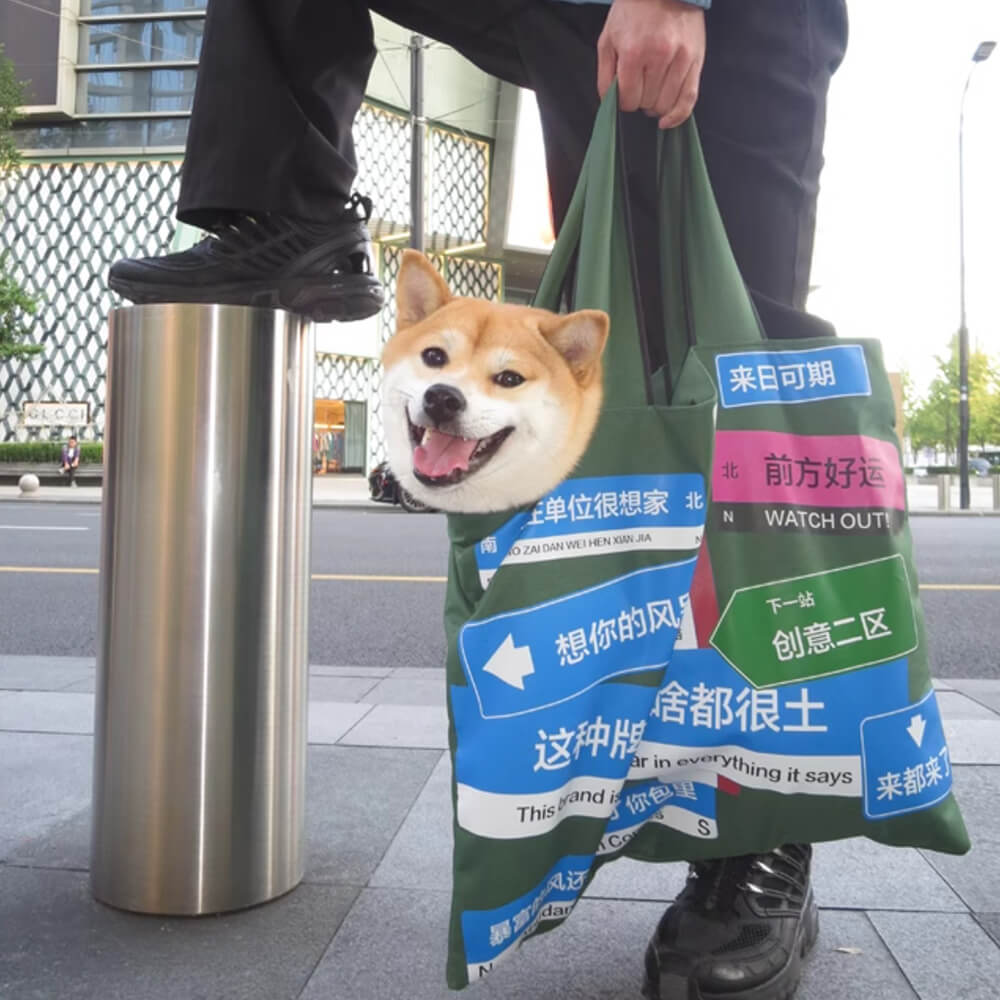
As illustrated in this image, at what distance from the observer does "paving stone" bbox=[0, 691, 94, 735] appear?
2.49m

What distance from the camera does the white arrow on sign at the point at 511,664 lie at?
99 cm

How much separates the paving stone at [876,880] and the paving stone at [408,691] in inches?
57.3

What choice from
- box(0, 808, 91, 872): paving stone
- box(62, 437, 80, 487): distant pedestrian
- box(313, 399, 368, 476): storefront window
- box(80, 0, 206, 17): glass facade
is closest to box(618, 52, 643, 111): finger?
box(0, 808, 91, 872): paving stone

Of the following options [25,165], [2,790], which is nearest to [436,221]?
[25,165]

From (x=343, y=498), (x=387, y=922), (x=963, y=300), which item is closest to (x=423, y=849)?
(x=387, y=922)

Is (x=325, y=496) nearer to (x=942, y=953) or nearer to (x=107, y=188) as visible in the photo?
(x=107, y=188)

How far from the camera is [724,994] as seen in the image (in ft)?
3.81

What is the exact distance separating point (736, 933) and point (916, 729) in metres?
0.37

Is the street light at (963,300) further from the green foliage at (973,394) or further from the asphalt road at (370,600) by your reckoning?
the green foliage at (973,394)

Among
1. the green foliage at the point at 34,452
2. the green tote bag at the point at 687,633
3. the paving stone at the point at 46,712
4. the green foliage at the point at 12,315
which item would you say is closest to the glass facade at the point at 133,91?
the green foliage at the point at 12,315

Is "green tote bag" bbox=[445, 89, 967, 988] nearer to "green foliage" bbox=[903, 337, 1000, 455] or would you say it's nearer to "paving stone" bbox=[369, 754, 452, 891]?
"paving stone" bbox=[369, 754, 452, 891]

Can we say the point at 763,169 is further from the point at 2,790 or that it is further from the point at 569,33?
the point at 2,790

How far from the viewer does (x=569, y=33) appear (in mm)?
1326

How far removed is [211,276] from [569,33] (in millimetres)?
665
